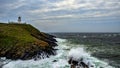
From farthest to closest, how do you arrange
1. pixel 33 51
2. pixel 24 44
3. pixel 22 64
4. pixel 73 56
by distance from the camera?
1. pixel 24 44
2. pixel 33 51
3. pixel 73 56
4. pixel 22 64

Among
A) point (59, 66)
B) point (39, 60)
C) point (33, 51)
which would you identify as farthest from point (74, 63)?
point (33, 51)

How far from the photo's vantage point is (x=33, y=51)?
3412 cm

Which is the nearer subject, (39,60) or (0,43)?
(39,60)

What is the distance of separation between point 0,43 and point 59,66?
1638cm

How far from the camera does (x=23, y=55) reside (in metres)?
33.1

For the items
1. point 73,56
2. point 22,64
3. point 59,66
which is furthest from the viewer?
point 73,56

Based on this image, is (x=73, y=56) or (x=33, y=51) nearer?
(x=73, y=56)

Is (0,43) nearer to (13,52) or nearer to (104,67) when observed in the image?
(13,52)

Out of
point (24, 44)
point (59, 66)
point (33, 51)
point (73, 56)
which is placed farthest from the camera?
point (24, 44)

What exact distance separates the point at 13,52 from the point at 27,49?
7.84 ft

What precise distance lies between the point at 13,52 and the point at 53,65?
31.2 feet

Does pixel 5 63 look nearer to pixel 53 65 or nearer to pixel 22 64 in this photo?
pixel 22 64

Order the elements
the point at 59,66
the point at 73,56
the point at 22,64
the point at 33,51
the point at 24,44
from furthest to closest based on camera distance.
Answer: the point at 24,44 → the point at 33,51 → the point at 73,56 → the point at 22,64 → the point at 59,66

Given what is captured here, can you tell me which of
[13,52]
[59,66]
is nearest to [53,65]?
[59,66]
